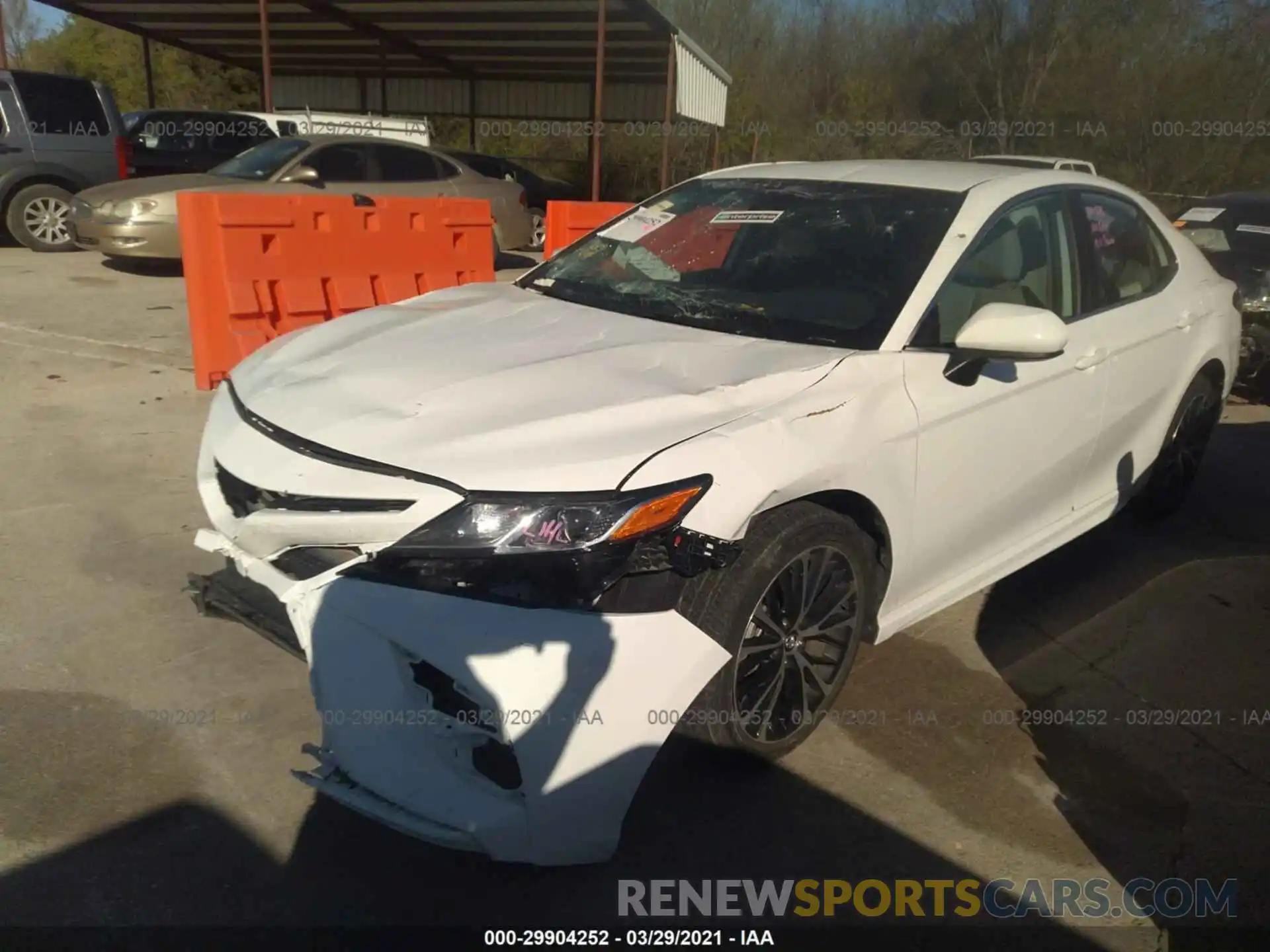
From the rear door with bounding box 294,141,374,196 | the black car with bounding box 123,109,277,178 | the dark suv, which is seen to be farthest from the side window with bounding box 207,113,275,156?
the rear door with bounding box 294,141,374,196

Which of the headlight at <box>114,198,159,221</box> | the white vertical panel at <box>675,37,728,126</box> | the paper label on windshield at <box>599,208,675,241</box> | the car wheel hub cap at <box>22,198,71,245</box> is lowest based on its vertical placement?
the car wheel hub cap at <box>22,198,71,245</box>

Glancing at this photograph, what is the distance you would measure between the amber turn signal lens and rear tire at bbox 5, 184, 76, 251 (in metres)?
11.8

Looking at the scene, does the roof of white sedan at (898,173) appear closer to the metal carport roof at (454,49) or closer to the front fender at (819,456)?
the front fender at (819,456)

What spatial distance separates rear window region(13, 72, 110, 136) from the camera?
1133 cm

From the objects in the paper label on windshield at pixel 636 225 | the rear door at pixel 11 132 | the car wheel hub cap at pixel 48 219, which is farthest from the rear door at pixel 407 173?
the paper label on windshield at pixel 636 225

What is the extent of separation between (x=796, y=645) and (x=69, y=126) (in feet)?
39.3

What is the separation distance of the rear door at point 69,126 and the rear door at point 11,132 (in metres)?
0.08

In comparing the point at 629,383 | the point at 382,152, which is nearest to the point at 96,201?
the point at 382,152

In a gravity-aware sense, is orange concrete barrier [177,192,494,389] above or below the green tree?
below

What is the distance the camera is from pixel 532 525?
2240 millimetres

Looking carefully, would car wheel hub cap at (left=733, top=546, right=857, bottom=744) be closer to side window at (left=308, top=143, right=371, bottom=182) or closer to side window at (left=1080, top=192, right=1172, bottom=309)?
side window at (left=1080, top=192, right=1172, bottom=309)

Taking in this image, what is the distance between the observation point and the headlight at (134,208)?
33.1 ft

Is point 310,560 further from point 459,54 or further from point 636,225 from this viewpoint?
point 459,54

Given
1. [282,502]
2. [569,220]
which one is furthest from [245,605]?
[569,220]
